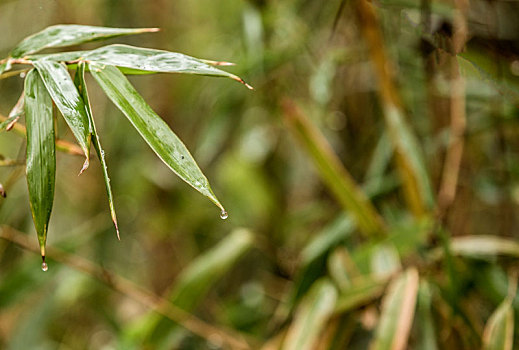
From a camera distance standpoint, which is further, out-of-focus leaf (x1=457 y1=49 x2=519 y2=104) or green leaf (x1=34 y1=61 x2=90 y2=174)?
out-of-focus leaf (x1=457 y1=49 x2=519 y2=104)

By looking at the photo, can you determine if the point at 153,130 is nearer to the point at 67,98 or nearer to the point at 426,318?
the point at 67,98

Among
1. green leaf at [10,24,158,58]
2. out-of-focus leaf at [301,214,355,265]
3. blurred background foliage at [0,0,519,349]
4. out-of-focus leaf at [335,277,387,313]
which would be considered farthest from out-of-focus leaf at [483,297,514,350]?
green leaf at [10,24,158,58]

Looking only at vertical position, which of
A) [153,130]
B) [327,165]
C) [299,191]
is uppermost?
[153,130]

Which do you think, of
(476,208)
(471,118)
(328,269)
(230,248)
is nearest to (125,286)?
(230,248)

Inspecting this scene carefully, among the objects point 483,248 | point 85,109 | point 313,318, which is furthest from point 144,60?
point 483,248

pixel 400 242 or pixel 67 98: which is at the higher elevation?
pixel 67 98

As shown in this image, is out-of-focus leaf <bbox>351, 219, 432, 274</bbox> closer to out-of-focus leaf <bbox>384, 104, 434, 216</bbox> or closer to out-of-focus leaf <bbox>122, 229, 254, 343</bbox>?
out-of-focus leaf <bbox>384, 104, 434, 216</bbox>

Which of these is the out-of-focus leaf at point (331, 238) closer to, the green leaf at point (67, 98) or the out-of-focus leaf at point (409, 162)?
the out-of-focus leaf at point (409, 162)

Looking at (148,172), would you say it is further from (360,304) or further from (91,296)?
(360,304)
